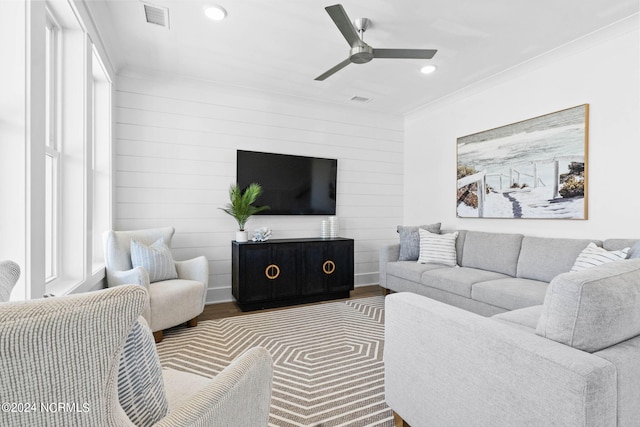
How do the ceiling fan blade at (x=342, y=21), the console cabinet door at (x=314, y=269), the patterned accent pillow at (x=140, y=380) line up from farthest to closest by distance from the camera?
the console cabinet door at (x=314, y=269)
the ceiling fan blade at (x=342, y=21)
the patterned accent pillow at (x=140, y=380)

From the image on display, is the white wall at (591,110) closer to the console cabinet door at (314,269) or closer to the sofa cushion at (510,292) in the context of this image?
the sofa cushion at (510,292)

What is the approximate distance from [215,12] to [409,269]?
118 inches

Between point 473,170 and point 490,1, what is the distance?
1.99 m

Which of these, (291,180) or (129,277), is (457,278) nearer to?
(291,180)

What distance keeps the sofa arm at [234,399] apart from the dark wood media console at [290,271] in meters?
2.60

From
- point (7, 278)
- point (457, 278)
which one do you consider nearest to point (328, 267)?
point (457, 278)

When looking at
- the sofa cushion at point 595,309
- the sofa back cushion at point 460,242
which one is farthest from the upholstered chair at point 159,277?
the sofa back cushion at point 460,242

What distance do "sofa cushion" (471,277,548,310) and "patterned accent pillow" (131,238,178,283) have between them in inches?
110

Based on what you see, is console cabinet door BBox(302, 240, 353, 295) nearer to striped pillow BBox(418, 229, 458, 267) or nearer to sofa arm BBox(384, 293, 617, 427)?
striped pillow BBox(418, 229, 458, 267)

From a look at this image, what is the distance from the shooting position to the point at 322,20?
260 cm

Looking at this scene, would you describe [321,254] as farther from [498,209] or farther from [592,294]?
[592,294]

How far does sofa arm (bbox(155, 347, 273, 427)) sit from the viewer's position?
0.76 metres

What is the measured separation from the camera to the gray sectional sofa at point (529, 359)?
94cm

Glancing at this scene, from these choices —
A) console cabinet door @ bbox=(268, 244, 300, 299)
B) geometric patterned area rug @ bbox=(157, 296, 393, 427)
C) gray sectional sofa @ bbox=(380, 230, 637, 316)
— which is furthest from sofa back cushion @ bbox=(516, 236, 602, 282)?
console cabinet door @ bbox=(268, 244, 300, 299)
